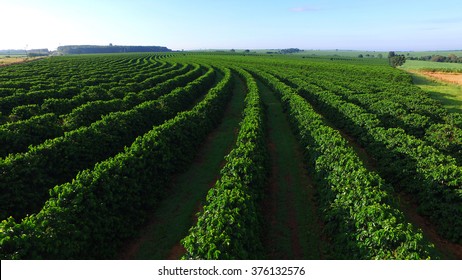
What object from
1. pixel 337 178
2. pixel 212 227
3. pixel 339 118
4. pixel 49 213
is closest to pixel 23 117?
pixel 49 213

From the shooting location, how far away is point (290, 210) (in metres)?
14.0

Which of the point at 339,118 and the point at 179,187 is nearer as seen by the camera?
the point at 179,187

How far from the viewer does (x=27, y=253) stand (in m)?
8.12

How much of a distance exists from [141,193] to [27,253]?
18.7ft

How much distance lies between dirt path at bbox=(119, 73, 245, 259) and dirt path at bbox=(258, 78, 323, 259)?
361 cm

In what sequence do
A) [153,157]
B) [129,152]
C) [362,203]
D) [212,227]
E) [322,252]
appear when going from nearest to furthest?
[212,227]
[362,203]
[322,252]
[129,152]
[153,157]

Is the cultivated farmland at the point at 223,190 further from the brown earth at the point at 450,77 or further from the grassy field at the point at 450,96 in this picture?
the brown earth at the point at 450,77

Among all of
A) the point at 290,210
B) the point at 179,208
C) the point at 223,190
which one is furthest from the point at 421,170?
the point at 179,208

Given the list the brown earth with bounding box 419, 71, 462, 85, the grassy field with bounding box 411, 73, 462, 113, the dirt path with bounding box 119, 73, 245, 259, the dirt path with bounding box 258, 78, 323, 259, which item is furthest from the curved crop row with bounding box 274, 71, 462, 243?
the brown earth with bounding box 419, 71, 462, 85

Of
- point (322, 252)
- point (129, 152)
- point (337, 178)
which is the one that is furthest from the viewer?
point (129, 152)

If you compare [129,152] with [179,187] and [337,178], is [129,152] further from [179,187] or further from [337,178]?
[337,178]

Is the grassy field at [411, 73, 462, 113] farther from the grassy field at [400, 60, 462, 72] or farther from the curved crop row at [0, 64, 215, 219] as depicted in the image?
the curved crop row at [0, 64, 215, 219]

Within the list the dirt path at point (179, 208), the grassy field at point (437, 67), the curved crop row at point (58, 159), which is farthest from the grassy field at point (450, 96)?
the curved crop row at point (58, 159)

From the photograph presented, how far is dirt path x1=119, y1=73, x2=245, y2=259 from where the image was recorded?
1144 centimetres
